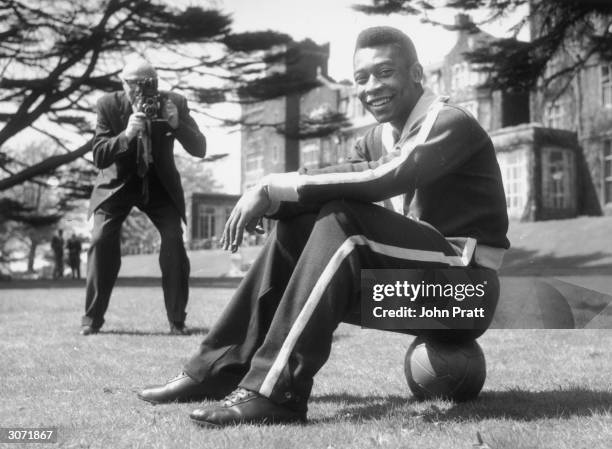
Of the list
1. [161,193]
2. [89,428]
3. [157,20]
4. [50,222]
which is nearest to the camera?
[89,428]

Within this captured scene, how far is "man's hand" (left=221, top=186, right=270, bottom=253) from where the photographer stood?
2697mm

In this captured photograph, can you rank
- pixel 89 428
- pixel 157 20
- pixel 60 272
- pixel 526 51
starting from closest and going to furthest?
1. pixel 89 428
2. pixel 526 51
3. pixel 157 20
4. pixel 60 272

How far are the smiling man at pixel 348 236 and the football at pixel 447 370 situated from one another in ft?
0.21

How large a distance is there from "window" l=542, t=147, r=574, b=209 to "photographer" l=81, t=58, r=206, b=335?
26644mm

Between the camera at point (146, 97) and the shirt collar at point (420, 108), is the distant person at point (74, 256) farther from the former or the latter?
the shirt collar at point (420, 108)

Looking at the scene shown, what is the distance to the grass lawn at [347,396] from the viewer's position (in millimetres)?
2400

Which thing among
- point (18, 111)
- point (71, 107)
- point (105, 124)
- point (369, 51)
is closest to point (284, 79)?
point (71, 107)

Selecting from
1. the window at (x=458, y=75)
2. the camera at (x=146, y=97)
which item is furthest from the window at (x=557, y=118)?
the camera at (x=146, y=97)

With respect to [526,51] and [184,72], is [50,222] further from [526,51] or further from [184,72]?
[526,51]

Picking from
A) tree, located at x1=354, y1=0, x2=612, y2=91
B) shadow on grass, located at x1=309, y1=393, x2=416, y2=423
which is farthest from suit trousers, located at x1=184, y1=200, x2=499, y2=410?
tree, located at x1=354, y1=0, x2=612, y2=91

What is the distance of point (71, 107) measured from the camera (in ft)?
58.9

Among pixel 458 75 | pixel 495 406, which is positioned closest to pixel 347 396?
pixel 495 406

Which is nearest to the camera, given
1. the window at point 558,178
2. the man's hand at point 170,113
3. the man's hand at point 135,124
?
the man's hand at point 135,124

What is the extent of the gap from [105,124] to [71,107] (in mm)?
12836
